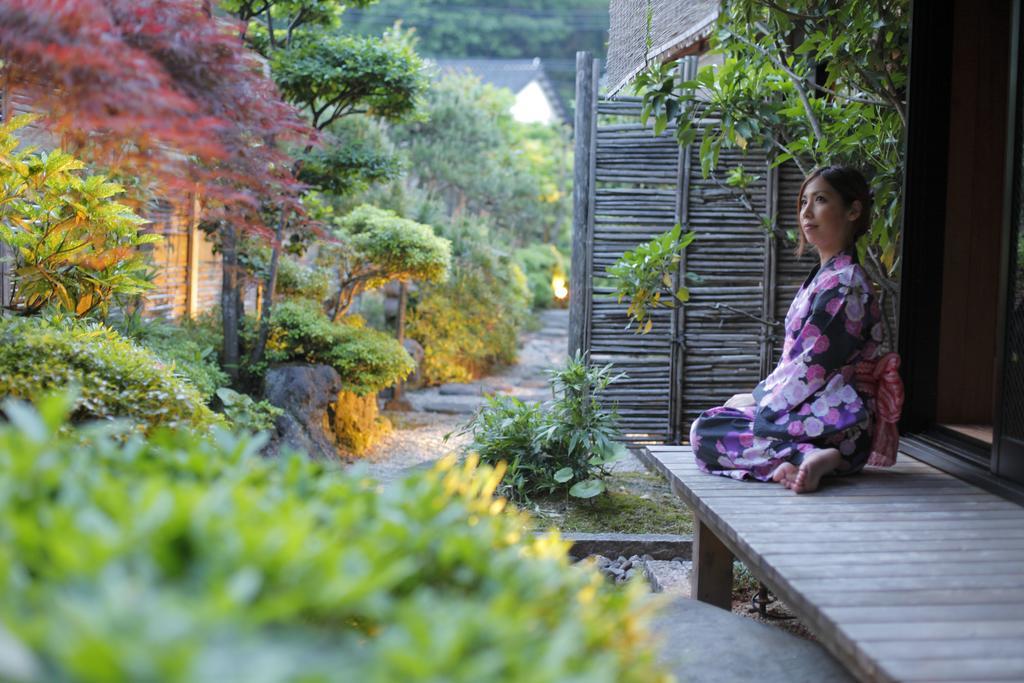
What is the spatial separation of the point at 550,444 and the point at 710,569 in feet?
6.14

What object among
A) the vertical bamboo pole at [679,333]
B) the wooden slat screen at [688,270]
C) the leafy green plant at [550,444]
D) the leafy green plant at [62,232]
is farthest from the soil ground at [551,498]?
the leafy green plant at [62,232]

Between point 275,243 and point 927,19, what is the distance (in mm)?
2867

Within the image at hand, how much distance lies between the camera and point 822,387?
356 centimetres

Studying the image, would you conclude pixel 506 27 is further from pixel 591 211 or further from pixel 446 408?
pixel 591 211

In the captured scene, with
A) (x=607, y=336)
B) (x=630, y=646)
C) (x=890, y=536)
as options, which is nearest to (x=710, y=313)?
(x=607, y=336)

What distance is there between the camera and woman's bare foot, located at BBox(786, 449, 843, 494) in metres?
3.33

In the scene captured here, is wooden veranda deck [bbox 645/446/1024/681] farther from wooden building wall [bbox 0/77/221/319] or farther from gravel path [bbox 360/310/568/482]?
wooden building wall [bbox 0/77/221/319]

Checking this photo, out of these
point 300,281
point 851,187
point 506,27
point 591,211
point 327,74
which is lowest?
point 300,281

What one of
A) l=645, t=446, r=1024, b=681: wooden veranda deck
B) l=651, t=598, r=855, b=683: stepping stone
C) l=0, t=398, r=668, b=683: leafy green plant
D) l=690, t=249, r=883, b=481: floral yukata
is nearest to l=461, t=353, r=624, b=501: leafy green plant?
l=645, t=446, r=1024, b=681: wooden veranda deck

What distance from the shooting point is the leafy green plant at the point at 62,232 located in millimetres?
4334

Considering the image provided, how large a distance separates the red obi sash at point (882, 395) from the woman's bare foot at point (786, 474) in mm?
360

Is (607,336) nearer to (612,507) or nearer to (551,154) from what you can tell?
(612,507)

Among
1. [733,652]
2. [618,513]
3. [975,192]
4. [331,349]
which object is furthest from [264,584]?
[331,349]

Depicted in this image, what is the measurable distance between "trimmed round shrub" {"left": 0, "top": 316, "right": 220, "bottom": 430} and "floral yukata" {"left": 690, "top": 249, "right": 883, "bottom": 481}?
6.69 ft
